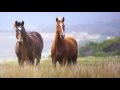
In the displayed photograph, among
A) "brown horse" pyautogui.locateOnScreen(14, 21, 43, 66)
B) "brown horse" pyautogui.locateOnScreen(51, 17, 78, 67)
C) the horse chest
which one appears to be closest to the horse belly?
"brown horse" pyautogui.locateOnScreen(51, 17, 78, 67)

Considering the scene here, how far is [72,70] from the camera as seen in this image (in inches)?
1105

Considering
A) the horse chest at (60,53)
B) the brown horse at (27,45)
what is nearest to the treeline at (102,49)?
the horse chest at (60,53)

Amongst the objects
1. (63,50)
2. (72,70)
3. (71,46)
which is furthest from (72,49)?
(72,70)

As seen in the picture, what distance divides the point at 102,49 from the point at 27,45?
4.59ft

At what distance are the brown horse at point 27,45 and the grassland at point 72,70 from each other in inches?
5.9

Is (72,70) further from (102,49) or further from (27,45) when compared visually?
(27,45)

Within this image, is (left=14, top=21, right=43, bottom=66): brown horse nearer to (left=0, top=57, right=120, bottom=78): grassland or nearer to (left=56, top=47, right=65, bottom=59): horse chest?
(left=0, top=57, right=120, bottom=78): grassland

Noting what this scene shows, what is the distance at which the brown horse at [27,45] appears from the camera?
92.0ft

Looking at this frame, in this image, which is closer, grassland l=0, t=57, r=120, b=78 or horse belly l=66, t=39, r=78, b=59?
grassland l=0, t=57, r=120, b=78

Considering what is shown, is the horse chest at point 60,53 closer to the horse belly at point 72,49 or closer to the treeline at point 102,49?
the horse belly at point 72,49

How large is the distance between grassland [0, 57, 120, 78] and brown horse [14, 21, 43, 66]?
0.15 m

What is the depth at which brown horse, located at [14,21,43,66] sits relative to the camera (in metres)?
28.0
